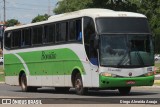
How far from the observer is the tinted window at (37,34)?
27.5 metres

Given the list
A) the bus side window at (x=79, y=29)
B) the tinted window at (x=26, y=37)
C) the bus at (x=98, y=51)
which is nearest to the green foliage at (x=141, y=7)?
the tinted window at (x=26, y=37)

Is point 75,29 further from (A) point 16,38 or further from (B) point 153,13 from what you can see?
(B) point 153,13

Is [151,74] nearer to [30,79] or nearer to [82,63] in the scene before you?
[82,63]

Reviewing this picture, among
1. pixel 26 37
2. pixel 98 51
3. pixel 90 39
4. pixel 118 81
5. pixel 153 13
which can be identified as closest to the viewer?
pixel 118 81

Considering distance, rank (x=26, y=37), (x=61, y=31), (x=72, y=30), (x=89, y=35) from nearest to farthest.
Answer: (x=89, y=35)
(x=72, y=30)
(x=61, y=31)
(x=26, y=37)

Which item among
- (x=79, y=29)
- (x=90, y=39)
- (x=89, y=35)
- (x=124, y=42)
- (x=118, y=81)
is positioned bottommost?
(x=118, y=81)

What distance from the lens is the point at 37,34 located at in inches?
1094

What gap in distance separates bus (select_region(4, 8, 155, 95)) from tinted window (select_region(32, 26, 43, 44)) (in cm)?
34

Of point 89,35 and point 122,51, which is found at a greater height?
point 89,35

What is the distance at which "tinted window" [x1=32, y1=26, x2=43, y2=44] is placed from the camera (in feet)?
90.1

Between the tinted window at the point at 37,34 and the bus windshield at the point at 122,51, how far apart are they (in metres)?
5.91

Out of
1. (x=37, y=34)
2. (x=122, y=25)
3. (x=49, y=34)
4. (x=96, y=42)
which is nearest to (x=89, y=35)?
(x=96, y=42)

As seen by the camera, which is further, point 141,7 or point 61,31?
point 141,7

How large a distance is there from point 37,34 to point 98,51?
20.8 feet
